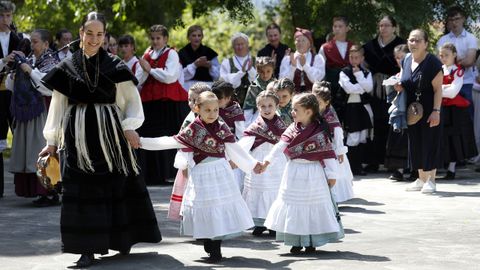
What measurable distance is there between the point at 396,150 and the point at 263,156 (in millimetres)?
4836

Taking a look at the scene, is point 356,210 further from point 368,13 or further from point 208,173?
point 368,13

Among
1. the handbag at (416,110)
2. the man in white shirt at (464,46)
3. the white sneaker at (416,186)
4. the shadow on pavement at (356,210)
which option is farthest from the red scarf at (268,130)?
the man in white shirt at (464,46)

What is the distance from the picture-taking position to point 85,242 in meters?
8.18

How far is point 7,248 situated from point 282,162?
266cm

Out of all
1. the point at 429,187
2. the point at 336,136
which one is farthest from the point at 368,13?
the point at 336,136

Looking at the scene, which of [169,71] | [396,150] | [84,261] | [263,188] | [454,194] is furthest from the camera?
[396,150]

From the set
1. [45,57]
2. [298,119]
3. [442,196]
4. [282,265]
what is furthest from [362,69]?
[282,265]

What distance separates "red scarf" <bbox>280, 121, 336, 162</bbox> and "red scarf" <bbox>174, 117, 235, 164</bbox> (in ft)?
1.92

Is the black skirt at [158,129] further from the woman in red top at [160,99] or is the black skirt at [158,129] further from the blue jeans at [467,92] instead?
the blue jeans at [467,92]

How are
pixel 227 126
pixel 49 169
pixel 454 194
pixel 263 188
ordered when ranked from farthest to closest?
pixel 454 194, pixel 263 188, pixel 227 126, pixel 49 169

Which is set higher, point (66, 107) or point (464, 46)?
point (464, 46)

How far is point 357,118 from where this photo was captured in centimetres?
1495

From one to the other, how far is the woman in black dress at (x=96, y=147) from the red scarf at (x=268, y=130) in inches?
72.3

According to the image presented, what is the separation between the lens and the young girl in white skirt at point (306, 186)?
8680 millimetres
